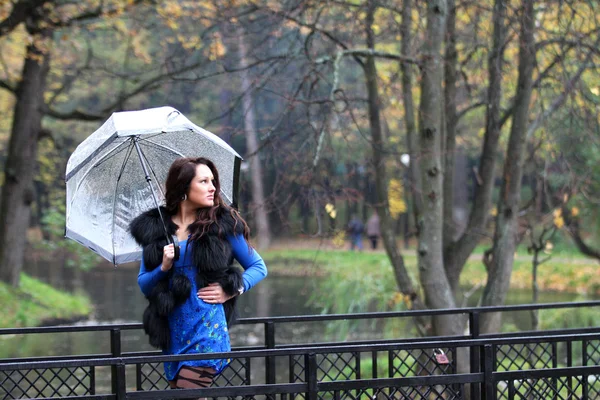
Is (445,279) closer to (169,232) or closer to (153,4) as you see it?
(169,232)

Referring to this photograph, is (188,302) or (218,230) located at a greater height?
(218,230)

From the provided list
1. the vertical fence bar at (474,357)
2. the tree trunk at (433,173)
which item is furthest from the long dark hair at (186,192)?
the tree trunk at (433,173)

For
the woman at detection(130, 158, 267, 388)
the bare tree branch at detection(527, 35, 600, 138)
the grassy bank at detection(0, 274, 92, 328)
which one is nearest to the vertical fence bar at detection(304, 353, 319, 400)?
the woman at detection(130, 158, 267, 388)

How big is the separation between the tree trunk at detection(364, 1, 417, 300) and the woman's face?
5.81 metres

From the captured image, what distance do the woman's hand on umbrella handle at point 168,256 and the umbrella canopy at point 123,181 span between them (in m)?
0.73

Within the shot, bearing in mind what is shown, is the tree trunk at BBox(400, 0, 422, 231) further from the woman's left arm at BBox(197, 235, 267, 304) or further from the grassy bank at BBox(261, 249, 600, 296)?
the grassy bank at BBox(261, 249, 600, 296)

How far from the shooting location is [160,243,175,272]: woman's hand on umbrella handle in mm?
4473

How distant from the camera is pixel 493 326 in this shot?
10.9m

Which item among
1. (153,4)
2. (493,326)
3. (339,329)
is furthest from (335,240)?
(153,4)

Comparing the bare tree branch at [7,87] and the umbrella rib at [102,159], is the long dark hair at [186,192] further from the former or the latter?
the bare tree branch at [7,87]

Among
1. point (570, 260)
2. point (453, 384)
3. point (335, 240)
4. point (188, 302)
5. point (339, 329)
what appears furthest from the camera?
point (570, 260)

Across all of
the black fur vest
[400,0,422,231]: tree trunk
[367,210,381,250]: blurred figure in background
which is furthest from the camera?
[367,210,381,250]: blurred figure in background

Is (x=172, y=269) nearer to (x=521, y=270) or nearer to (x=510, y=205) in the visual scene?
(x=510, y=205)

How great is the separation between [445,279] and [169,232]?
Result: 19.9 ft
